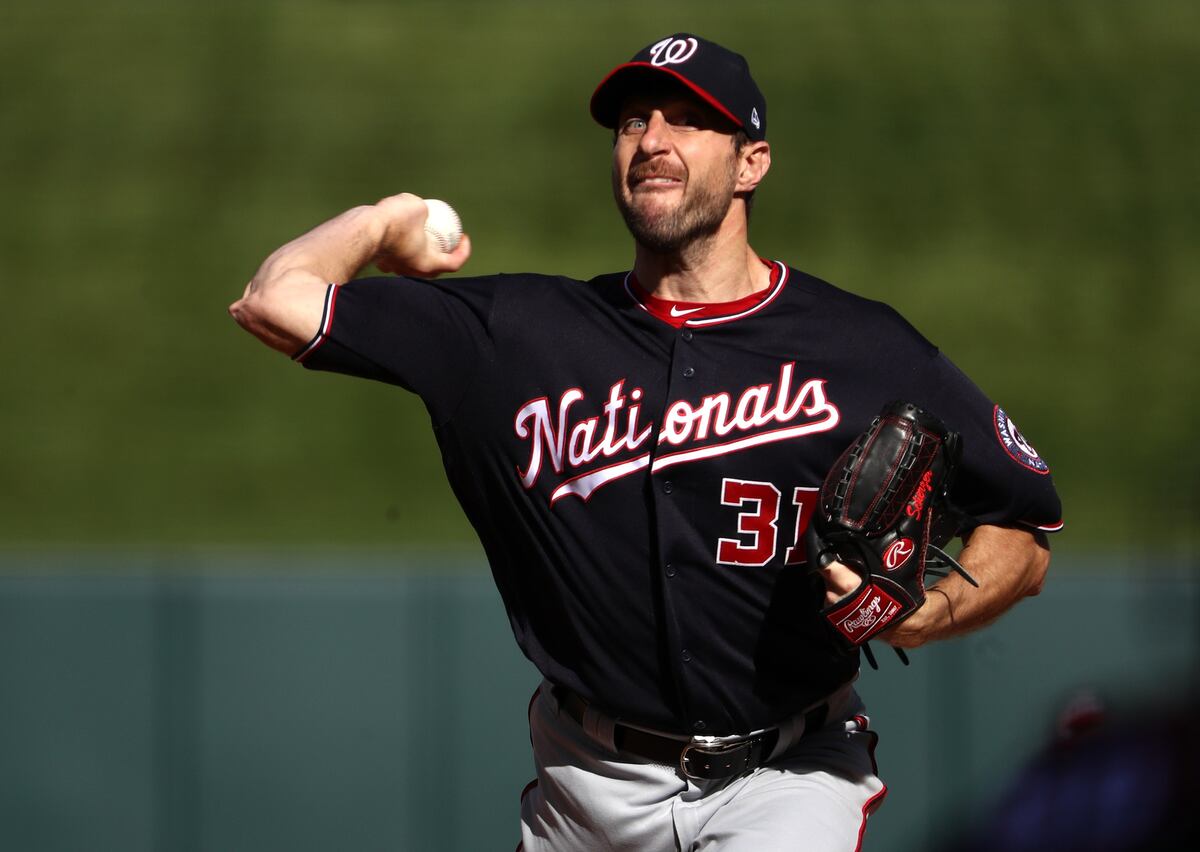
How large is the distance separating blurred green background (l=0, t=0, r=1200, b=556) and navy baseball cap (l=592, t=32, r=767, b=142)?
3.97 meters

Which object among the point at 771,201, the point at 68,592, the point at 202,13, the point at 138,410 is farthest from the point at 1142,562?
the point at 202,13

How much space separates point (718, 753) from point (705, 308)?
807mm

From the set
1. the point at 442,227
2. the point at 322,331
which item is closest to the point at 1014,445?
the point at 442,227

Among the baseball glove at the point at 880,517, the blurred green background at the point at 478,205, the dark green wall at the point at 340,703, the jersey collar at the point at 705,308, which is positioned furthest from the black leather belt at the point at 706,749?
the blurred green background at the point at 478,205

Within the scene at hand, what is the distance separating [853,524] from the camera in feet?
8.00

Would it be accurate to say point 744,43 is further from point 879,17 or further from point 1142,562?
point 1142,562

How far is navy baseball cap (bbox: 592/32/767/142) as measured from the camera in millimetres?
2707

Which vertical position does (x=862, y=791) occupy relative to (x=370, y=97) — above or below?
below

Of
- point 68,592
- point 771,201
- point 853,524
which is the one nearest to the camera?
point 853,524

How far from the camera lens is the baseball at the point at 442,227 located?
283cm

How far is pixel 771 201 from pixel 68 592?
3.94 metres

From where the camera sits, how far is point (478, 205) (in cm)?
754

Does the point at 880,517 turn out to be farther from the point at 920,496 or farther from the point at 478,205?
the point at 478,205

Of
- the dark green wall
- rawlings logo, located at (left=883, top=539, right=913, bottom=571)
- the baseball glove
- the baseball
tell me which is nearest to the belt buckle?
the baseball glove
